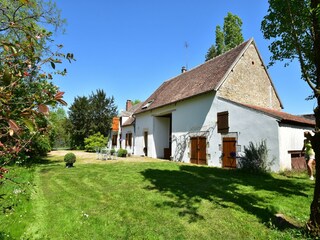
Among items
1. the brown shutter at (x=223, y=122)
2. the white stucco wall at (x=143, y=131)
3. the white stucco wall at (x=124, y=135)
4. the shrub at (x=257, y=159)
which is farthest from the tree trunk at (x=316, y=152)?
the white stucco wall at (x=124, y=135)

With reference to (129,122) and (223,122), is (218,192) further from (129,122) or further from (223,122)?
(129,122)

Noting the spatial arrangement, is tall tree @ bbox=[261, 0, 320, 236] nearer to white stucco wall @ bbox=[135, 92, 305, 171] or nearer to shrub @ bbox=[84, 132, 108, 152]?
white stucco wall @ bbox=[135, 92, 305, 171]

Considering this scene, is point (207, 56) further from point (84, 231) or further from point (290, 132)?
point (84, 231)

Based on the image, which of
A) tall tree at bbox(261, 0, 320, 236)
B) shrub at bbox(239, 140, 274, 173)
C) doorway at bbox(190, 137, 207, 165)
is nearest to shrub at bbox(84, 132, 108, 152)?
doorway at bbox(190, 137, 207, 165)

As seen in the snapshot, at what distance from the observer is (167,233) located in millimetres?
4898

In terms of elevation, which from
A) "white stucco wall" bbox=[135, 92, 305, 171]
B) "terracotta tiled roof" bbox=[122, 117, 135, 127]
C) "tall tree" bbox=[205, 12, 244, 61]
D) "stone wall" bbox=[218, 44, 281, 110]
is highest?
"tall tree" bbox=[205, 12, 244, 61]

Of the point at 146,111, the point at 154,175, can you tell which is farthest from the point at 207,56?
the point at 154,175

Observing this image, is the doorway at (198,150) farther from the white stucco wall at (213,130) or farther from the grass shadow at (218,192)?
the grass shadow at (218,192)

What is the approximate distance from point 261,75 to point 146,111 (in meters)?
11.0

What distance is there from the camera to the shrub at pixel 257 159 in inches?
491

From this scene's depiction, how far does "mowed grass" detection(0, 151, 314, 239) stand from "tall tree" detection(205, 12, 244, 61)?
1151 inches

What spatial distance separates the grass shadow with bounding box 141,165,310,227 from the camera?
6.20m

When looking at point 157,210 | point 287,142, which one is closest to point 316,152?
point 157,210

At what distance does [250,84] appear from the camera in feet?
57.3
